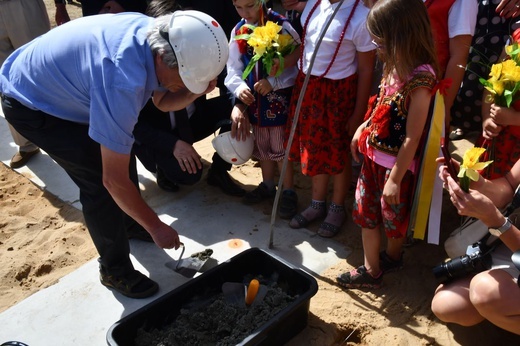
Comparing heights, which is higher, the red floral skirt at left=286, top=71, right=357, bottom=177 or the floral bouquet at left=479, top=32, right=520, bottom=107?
the floral bouquet at left=479, top=32, right=520, bottom=107

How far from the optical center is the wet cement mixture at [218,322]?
7.24 ft

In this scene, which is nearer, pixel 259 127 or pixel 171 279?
pixel 171 279

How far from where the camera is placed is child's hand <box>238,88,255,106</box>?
3055 millimetres

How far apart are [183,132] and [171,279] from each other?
3.52ft

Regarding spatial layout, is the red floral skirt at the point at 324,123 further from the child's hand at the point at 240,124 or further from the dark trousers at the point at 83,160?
the dark trousers at the point at 83,160

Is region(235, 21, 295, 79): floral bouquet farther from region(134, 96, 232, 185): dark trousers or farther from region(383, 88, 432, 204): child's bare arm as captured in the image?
region(383, 88, 432, 204): child's bare arm

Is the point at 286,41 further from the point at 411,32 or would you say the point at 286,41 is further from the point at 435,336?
the point at 435,336

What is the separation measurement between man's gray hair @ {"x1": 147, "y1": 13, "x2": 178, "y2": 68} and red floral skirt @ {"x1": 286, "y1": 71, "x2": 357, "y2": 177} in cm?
106

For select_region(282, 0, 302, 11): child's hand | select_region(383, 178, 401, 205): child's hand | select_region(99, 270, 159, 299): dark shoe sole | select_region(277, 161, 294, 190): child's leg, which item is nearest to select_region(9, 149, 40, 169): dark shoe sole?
select_region(99, 270, 159, 299): dark shoe sole

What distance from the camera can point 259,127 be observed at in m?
3.27

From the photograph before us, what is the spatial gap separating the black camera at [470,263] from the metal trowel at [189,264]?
123 cm

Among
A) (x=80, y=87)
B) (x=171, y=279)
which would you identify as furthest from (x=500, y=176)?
(x=80, y=87)

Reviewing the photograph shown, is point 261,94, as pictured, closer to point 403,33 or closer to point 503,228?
point 403,33

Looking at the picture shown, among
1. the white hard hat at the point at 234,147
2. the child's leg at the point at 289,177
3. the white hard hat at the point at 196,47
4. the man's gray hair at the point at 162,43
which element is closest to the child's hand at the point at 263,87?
the white hard hat at the point at 234,147
